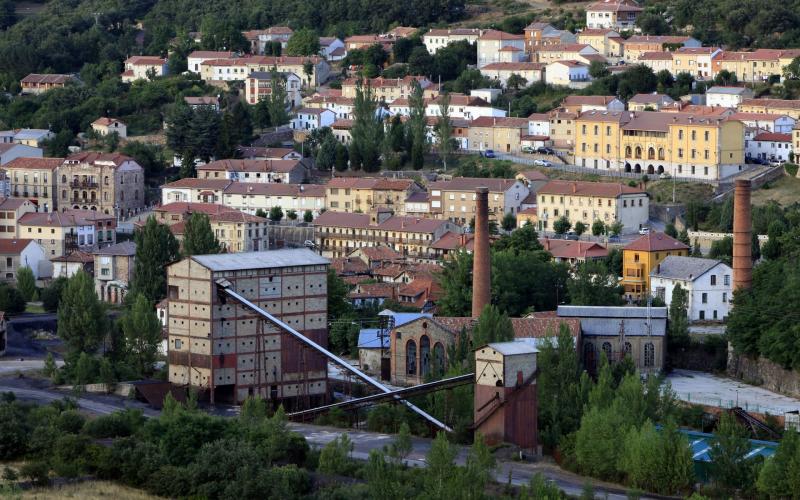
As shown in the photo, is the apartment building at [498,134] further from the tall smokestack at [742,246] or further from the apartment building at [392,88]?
the tall smokestack at [742,246]

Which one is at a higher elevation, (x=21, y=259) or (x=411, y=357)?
(x=21, y=259)

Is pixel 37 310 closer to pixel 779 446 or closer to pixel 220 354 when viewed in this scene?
pixel 220 354

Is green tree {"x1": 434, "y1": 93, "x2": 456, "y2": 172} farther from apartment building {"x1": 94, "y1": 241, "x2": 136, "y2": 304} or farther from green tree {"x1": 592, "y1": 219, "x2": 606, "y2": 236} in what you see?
apartment building {"x1": 94, "y1": 241, "x2": 136, "y2": 304}

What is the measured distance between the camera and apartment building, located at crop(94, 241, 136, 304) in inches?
2463

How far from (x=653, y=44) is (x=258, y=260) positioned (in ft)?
133

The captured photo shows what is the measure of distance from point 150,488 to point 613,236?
30269mm

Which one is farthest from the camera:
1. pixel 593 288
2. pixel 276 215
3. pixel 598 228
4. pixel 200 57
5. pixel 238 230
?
pixel 200 57

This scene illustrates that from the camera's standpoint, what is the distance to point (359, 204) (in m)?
72.8

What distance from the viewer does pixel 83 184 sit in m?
76.1

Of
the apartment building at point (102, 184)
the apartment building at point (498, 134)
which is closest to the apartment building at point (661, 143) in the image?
the apartment building at point (498, 134)

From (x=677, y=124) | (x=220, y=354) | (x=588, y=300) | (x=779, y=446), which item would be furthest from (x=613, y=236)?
(x=779, y=446)

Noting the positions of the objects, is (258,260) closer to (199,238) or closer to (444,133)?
(199,238)

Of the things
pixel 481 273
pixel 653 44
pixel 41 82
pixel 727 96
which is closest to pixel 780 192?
pixel 727 96

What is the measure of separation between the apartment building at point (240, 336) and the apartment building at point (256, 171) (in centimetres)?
2787
